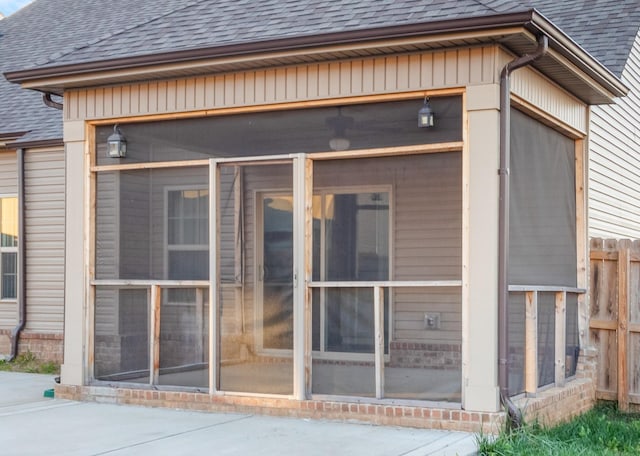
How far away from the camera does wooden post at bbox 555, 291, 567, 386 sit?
8.63 m

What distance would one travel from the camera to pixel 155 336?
8.50 meters

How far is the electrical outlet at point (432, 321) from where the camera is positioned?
23.9 feet

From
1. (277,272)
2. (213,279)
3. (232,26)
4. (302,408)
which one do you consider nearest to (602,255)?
(277,272)

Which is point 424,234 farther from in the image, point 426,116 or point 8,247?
point 8,247

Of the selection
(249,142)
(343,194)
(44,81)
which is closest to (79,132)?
(44,81)

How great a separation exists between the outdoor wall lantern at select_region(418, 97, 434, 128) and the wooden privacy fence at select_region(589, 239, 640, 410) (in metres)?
3.56

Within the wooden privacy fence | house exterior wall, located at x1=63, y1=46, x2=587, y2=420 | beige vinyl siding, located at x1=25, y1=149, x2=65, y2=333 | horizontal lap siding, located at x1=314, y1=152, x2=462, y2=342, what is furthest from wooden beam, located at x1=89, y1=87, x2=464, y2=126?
the wooden privacy fence

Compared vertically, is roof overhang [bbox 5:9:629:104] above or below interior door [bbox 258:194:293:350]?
above

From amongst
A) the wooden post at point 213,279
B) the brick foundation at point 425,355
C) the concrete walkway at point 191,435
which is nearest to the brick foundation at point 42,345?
the concrete walkway at point 191,435

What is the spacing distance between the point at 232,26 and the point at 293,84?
116 cm

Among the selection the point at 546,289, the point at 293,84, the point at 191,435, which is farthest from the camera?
the point at 546,289

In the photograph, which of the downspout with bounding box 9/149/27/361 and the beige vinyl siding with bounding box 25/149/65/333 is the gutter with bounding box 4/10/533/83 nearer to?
→ the beige vinyl siding with bounding box 25/149/65/333

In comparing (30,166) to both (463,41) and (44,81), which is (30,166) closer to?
(44,81)

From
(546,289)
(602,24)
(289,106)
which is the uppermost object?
(602,24)
